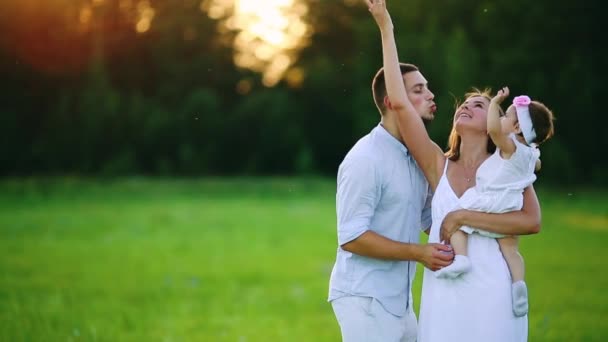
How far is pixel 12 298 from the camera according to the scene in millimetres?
11125

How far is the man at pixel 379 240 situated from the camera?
4418 mm

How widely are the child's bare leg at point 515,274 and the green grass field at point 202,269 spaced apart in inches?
183

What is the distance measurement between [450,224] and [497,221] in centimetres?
23

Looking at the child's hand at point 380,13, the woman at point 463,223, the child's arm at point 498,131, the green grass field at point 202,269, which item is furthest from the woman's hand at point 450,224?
the green grass field at point 202,269

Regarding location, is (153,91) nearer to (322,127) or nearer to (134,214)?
(322,127)

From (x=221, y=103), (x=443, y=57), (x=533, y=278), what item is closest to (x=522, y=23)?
(x=443, y=57)

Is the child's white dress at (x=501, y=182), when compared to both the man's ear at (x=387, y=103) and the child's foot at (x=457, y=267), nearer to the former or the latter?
the child's foot at (x=457, y=267)

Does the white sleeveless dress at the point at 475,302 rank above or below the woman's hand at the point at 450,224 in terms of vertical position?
below

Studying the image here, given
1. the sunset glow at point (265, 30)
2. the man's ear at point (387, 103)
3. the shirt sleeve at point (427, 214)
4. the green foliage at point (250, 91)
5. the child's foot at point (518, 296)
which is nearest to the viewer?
the child's foot at point (518, 296)

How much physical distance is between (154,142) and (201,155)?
7.11 ft

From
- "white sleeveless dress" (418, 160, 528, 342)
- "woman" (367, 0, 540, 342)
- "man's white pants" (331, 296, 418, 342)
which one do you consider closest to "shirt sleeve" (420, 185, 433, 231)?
"woman" (367, 0, 540, 342)

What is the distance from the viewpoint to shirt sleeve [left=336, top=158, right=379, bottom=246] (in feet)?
14.5

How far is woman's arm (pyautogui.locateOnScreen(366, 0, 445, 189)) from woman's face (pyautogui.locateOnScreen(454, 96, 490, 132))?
193 millimetres

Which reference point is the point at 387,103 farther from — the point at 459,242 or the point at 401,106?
the point at 459,242
